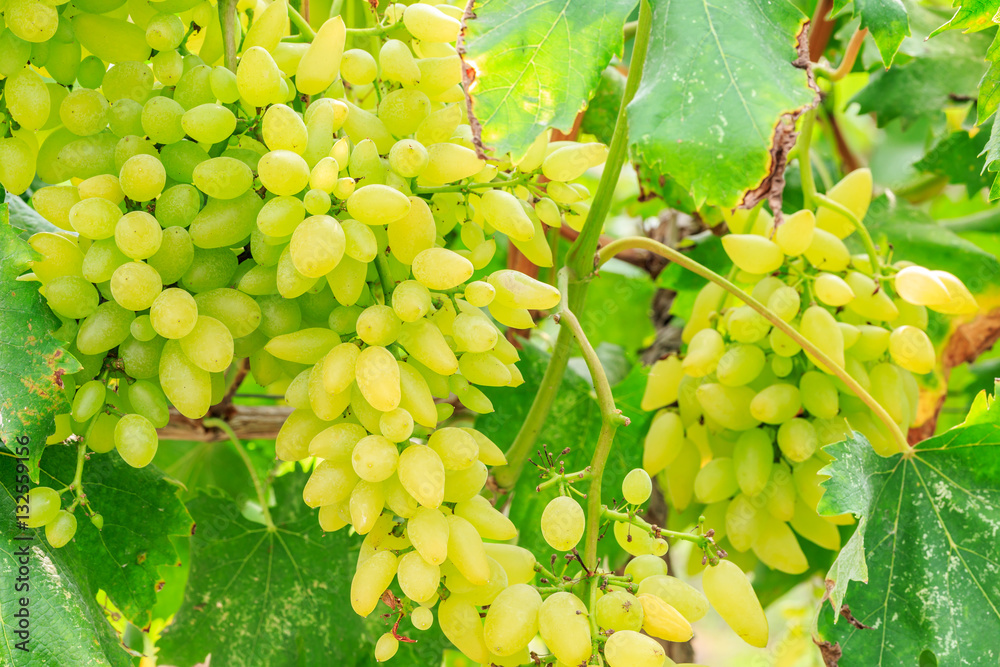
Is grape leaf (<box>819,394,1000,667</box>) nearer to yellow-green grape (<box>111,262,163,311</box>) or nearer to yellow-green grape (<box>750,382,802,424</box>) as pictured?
yellow-green grape (<box>750,382,802,424</box>)

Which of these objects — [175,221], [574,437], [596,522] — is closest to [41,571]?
[175,221]

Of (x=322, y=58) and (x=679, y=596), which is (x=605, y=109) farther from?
(x=679, y=596)

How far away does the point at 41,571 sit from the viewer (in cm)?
48

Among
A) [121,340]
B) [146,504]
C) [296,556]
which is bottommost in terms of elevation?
[296,556]

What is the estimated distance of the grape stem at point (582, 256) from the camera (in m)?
0.57

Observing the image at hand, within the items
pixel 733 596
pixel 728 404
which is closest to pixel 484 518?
pixel 733 596

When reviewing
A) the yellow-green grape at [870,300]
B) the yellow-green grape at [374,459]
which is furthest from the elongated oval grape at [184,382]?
the yellow-green grape at [870,300]

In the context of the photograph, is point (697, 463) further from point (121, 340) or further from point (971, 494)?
point (121, 340)

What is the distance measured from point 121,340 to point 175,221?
82mm

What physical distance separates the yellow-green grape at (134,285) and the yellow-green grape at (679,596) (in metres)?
0.34

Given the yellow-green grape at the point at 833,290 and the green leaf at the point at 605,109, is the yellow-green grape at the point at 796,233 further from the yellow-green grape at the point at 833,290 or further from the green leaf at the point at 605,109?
the green leaf at the point at 605,109

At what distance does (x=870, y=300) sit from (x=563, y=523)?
0.38m

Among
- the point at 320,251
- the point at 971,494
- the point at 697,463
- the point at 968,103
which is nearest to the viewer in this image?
the point at 320,251

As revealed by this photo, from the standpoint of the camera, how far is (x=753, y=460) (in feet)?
2.11
